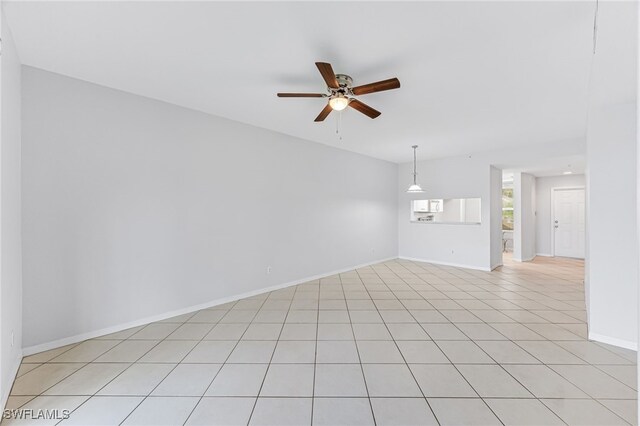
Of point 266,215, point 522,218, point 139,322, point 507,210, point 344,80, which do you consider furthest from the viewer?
point 507,210

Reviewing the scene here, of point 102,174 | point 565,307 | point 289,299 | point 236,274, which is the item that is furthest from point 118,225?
point 565,307

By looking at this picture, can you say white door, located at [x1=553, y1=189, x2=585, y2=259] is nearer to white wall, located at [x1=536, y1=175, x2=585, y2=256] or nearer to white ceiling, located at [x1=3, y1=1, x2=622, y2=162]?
white wall, located at [x1=536, y1=175, x2=585, y2=256]

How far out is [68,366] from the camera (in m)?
2.25

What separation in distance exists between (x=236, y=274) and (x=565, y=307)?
4.71m

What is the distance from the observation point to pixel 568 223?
7.42 m

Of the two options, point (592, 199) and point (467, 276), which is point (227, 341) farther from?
point (467, 276)

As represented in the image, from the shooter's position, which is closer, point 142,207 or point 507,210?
point 142,207

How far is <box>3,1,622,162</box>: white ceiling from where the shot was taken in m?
1.81

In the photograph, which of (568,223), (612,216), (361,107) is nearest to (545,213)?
(568,223)

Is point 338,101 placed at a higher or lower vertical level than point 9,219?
higher

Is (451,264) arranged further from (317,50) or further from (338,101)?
(317,50)

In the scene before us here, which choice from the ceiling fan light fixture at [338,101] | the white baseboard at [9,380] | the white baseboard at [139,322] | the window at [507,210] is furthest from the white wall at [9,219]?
the window at [507,210]

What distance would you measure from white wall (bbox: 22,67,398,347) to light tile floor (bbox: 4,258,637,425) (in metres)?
0.42

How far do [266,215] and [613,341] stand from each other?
4.37 m
